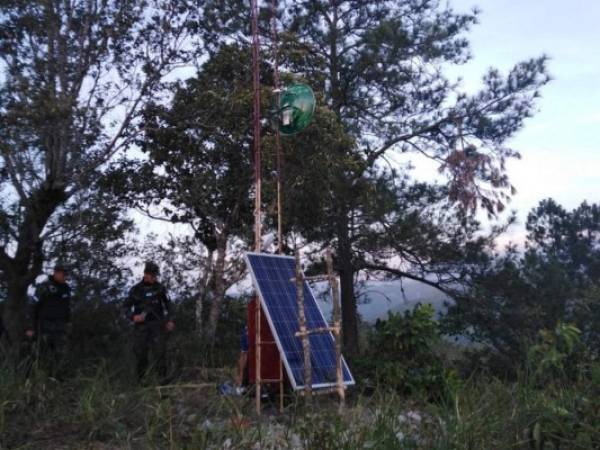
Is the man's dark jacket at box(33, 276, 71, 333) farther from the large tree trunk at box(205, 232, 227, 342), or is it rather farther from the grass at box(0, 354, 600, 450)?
the large tree trunk at box(205, 232, 227, 342)

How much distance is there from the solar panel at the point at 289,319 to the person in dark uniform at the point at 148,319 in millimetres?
1469

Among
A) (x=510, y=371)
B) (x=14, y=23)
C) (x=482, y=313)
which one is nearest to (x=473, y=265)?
(x=482, y=313)

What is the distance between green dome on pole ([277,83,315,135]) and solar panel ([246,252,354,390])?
59.7 inches

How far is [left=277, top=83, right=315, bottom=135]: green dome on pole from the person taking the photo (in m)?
8.04

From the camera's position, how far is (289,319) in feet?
23.6

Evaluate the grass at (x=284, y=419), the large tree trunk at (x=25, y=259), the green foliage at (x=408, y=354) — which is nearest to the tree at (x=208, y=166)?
the large tree trunk at (x=25, y=259)

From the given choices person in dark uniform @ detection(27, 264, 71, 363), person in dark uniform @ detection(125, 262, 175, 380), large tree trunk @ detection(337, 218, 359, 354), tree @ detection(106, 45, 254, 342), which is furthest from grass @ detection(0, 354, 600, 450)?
large tree trunk @ detection(337, 218, 359, 354)

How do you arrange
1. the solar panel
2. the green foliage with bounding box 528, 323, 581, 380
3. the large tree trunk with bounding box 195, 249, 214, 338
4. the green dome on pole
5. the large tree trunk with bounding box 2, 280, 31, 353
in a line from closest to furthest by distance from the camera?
the green foliage with bounding box 528, 323, 581, 380, the solar panel, the green dome on pole, the large tree trunk with bounding box 2, 280, 31, 353, the large tree trunk with bounding box 195, 249, 214, 338

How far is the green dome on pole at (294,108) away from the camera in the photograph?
8039 mm

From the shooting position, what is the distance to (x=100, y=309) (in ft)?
39.0

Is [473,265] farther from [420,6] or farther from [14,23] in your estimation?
[14,23]

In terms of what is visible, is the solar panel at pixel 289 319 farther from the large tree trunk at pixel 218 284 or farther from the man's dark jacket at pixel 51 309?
the large tree trunk at pixel 218 284

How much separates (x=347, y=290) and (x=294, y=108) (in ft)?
23.5

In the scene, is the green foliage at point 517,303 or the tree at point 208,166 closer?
the tree at point 208,166
